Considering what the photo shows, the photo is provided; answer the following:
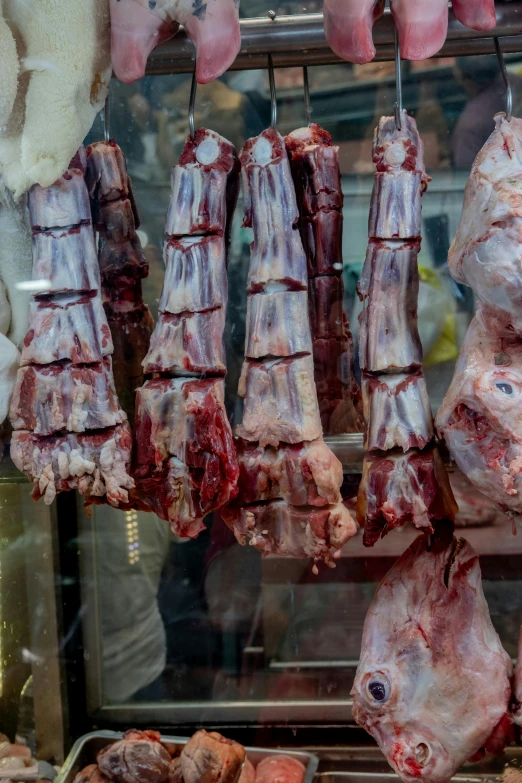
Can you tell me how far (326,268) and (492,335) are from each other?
0.57 m

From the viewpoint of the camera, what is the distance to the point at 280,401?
1.64 meters

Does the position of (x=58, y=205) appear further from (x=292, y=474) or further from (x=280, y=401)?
(x=292, y=474)

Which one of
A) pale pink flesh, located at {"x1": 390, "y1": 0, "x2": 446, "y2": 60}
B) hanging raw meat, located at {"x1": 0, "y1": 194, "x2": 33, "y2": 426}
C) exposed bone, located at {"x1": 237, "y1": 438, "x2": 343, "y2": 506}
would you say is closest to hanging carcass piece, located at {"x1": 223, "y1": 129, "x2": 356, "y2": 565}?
exposed bone, located at {"x1": 237, "y1": 438, "x2": 343, "y2": 506}

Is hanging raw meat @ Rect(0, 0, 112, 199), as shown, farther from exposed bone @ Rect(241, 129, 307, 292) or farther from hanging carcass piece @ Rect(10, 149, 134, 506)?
exposed bone @ Rect(241, 129, 307, 292)

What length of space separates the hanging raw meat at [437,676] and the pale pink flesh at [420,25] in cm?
109

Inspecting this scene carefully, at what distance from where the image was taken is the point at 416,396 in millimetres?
1617

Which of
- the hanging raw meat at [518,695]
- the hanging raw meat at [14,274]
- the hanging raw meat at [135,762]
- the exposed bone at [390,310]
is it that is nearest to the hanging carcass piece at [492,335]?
the exposed bone at [390,310]

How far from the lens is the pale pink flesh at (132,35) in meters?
1.62

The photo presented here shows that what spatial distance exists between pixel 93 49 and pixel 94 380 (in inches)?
29.1

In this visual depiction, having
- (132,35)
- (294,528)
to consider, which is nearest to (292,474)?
(294,528)

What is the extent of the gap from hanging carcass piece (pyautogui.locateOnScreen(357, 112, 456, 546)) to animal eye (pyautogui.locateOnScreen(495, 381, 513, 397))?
0.19 meters

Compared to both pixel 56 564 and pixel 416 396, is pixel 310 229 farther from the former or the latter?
pixel 56 564

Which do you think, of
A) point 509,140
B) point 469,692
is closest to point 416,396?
point 509,140

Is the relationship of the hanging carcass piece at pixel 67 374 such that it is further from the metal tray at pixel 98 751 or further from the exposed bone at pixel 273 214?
the metal tray at pixel 98 751
